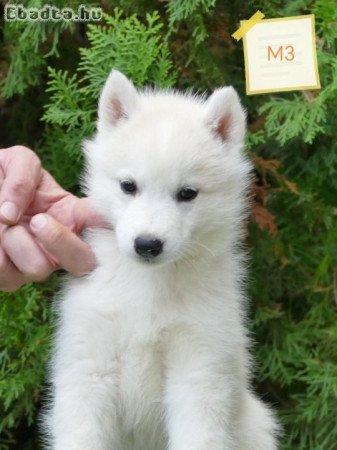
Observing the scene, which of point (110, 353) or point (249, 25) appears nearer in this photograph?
point (110, 353)

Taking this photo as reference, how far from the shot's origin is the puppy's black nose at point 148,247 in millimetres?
2334

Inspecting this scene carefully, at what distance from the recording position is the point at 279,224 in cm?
388

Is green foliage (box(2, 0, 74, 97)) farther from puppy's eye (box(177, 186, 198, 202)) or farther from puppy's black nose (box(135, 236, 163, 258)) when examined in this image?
puppy's black nose (box(135, 236, 163, 258))

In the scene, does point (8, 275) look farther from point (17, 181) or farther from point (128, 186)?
point (128, 186)

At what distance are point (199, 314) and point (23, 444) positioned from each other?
178 centimetres

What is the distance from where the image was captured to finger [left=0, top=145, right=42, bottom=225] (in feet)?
8.56

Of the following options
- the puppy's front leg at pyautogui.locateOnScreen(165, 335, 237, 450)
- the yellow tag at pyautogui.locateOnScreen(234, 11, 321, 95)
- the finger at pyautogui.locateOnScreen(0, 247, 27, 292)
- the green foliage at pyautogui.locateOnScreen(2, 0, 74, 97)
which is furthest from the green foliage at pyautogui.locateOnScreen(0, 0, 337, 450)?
the puppy's front leg at pyautogui.locateOnScreen(165, 335, 237, 450)

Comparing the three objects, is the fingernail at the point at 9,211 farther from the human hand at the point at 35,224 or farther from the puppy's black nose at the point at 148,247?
the puppy's black nose at the point at 148,247

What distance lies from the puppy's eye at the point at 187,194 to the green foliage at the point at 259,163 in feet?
3.14

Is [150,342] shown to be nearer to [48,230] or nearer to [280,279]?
[48,230]

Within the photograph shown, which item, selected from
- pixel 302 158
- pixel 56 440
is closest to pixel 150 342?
pixel 56 440

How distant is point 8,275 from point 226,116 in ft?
2.66

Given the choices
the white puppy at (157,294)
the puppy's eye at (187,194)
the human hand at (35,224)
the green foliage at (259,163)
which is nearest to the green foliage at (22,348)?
the green foliage at (259,163)

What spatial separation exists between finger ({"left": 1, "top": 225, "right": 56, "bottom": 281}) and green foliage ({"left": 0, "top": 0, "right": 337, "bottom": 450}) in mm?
742
